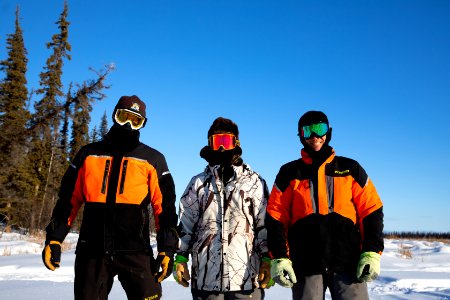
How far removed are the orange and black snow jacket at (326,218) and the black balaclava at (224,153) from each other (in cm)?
56

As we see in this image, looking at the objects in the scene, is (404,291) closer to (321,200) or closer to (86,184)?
(321,200)

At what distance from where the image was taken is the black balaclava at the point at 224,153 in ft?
12.7

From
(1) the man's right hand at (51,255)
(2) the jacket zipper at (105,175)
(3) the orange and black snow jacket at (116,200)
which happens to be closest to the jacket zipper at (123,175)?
(3) the orange and black snow jacket at (116,200)

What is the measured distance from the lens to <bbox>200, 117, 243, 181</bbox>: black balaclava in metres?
3.88

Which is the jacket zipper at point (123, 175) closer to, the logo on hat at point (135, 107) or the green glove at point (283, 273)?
the logo on hat at point (135, 107)

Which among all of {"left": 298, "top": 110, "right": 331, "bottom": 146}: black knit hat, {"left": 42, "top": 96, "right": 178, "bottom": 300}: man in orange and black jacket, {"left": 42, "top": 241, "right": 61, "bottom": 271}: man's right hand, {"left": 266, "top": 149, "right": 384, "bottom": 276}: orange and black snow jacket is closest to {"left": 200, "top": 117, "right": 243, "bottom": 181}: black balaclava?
{"left": 42, "top": 96, "right": 178, "bottom": 300}: man in orange and black jacket

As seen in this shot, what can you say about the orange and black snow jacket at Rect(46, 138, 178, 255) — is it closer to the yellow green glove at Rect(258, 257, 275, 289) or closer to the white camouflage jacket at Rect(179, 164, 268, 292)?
the white camouflage jacket at Rect(179, 164, 268, 292)

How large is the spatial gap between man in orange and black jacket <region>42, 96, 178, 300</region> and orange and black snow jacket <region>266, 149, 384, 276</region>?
1.00 meters

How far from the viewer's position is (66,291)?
6.47 m

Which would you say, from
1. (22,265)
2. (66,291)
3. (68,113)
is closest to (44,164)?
(68,113)

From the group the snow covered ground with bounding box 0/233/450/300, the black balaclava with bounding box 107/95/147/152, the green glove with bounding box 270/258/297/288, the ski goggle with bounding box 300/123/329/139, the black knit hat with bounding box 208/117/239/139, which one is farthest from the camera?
the snow covered ground with bounding box 0/233/450/300

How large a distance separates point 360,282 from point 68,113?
38.3ft

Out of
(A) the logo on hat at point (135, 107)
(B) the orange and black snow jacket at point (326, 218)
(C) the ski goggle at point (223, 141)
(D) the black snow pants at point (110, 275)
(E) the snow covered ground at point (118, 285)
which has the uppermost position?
(A) the logo on hat at point (135, 107)

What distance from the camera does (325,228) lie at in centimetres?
329
